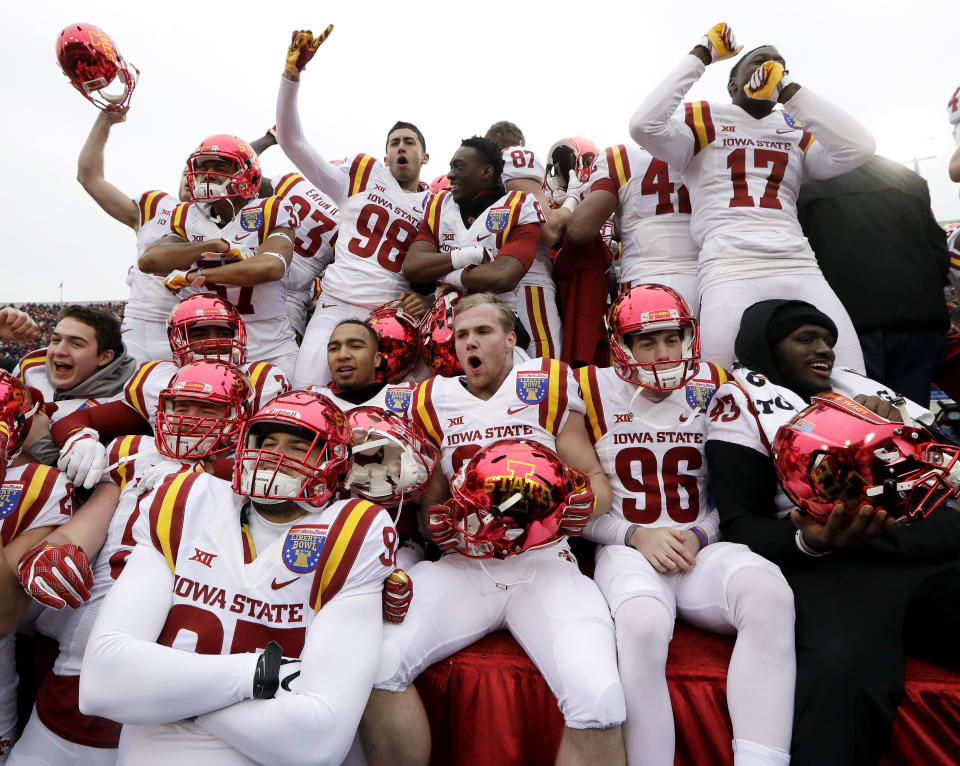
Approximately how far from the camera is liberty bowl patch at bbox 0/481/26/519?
7.08 ft

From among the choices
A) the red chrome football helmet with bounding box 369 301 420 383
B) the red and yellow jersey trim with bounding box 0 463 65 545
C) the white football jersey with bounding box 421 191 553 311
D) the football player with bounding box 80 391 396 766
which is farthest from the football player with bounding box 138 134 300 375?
the football player with bounding box 80 391 396 766

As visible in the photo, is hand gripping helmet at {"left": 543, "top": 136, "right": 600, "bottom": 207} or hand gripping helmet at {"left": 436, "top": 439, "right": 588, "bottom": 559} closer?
hand gripping helmet at {"left": 436, "top": 439, "right": 588, "bottom": 559}

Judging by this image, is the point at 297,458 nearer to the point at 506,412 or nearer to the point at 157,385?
the point at 506,412

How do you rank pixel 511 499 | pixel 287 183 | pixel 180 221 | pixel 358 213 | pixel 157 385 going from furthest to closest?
pixel 287 183, pixel 358 213, pixel 180 221, pixel 157 385, pixel 511 499

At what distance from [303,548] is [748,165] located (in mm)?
3058

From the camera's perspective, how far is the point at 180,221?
3.84 m

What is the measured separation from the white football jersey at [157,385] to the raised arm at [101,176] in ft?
4.65

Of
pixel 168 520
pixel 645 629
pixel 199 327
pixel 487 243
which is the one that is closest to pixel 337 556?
pixel 168 520

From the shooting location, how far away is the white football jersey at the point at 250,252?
12.6ft

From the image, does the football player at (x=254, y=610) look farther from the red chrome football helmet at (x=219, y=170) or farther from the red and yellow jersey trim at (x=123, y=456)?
the red chrome football helmet at (x=219, y=170)

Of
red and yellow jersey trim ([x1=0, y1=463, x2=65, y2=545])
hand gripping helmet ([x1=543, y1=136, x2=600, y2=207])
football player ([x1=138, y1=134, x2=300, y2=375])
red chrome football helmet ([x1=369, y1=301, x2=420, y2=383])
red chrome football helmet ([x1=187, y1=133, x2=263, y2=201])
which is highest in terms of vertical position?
hand gripping helmet ([x1=543, y1=136, x2=600, y2=207])

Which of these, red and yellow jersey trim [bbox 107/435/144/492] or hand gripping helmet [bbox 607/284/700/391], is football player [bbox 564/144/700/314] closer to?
hand gripping helmet [bbox 607/284/700/391]

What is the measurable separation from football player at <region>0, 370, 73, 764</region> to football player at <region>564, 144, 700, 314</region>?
2.89 m

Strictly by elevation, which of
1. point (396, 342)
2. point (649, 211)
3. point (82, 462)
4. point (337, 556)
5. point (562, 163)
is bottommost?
point (337, 556)
